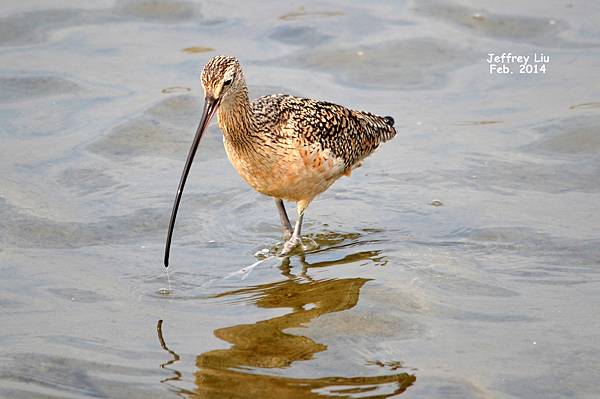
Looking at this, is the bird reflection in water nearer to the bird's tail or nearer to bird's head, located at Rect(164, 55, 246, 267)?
bird's head, located at Rect(164, 55, 246, 267)

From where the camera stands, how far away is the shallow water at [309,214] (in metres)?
5.19

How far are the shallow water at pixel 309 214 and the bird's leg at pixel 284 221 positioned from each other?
148 millimetres

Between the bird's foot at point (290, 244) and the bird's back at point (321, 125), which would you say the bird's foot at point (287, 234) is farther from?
the bird's back at point (321, 125)

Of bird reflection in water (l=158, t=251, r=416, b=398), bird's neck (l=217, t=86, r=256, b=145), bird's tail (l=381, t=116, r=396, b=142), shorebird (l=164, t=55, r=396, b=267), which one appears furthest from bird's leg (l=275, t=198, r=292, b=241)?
bird's tail (l=381, t=116, r=396, b=142)

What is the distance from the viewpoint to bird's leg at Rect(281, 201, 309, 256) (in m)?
6.77

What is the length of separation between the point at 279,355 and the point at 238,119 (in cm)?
172

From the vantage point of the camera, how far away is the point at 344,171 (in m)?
7.15

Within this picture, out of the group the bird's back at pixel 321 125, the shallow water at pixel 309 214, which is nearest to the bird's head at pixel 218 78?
the bird's back at pixel 321 125

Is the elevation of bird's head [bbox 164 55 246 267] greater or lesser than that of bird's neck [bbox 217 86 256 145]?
greater

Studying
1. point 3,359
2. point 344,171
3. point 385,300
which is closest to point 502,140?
point 344,171

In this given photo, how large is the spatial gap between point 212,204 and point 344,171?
100cm

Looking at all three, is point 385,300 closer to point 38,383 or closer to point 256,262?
point 256,262

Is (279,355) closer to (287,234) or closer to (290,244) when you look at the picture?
(290,244)

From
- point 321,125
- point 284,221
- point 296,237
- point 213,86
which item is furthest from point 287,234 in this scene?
point 213,86
